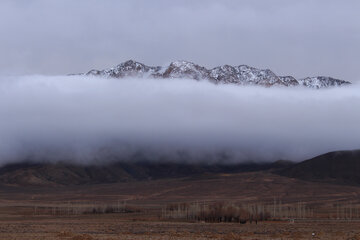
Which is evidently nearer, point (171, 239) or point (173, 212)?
point (171, 239)

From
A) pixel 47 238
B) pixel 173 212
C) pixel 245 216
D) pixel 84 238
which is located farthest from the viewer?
pixel 173 212

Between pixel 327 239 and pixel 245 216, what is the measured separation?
55828mm

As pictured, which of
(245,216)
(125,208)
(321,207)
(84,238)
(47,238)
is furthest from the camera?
(321,207)

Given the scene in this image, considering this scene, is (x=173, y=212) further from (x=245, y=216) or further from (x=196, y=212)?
(x=245, y=216)

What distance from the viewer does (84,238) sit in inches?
2202

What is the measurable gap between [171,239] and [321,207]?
135m

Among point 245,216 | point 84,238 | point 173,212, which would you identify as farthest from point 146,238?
point 173,212

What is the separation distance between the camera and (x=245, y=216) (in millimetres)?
118125

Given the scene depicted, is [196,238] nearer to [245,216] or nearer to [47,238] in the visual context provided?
[47,238]

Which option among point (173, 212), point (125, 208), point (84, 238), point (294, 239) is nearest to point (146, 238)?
point (84, 238)

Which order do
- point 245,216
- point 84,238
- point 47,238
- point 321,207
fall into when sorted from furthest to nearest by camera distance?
point 321,207 < point 245,216 < point 47,238 < point 84,238

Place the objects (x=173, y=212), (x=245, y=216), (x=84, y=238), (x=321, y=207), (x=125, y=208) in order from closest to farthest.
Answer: (x=84, y=238) < (x=245, y=216) < (x=173, y=212) < (x=125, y=208) < (x=321, y=207)

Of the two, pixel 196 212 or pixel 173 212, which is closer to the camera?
pixel 196 212

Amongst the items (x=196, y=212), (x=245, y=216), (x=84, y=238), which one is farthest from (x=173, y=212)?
(x=84, y=238)
